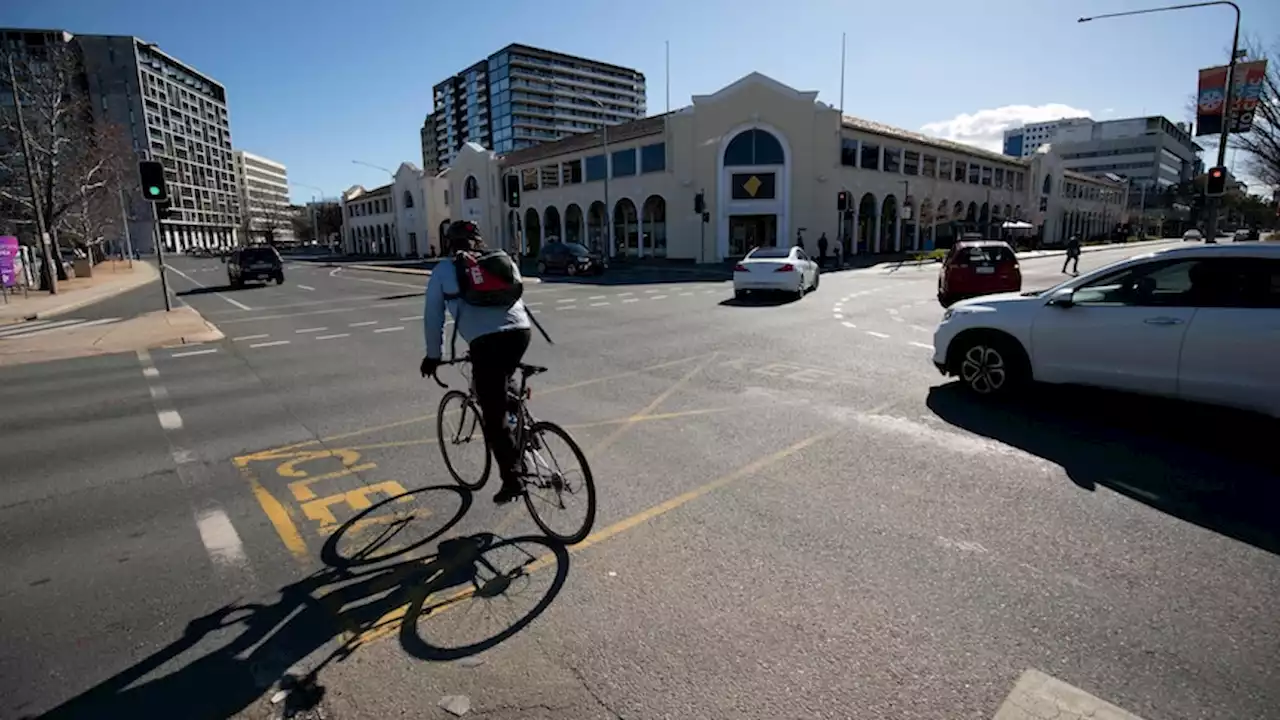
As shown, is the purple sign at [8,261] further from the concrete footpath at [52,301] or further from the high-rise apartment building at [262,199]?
the high-rise apartment building at [262,199]

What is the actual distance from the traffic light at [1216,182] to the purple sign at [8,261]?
38999 mm

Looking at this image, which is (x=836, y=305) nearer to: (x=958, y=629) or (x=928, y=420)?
(x=928, y=420)

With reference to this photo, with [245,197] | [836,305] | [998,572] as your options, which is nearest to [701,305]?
[836,305]

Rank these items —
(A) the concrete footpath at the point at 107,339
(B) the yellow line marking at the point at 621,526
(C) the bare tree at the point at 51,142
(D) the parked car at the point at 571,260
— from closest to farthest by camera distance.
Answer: (B) the yellow line marking at the point at 621,526
(A) the concrete footpath at the point at 107,339
(C) the bare tree at the point at 51,142
(D) the parked car at the point at 571,260

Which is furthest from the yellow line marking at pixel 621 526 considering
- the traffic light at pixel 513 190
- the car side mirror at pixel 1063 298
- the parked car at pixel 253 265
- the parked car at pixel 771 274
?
the parked car at pixel 253 265

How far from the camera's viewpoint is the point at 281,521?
4281 millimetres

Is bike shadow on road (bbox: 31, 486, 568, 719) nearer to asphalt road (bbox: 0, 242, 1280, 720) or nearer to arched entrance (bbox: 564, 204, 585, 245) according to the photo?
asphalt road (bbox: 0, 242, 1280, 720)

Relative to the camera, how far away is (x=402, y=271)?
127 ft

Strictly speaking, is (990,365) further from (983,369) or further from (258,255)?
(258,255)

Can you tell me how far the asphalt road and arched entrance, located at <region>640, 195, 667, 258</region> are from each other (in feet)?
130

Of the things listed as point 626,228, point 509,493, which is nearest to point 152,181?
point 509,493

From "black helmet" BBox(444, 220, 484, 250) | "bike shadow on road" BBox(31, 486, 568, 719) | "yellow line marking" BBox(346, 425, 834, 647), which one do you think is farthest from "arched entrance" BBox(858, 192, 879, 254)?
"bike shadow on road" BBox(31, 486, 568, 719)

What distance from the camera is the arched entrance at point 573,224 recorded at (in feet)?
172

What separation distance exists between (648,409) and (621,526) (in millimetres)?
2831
